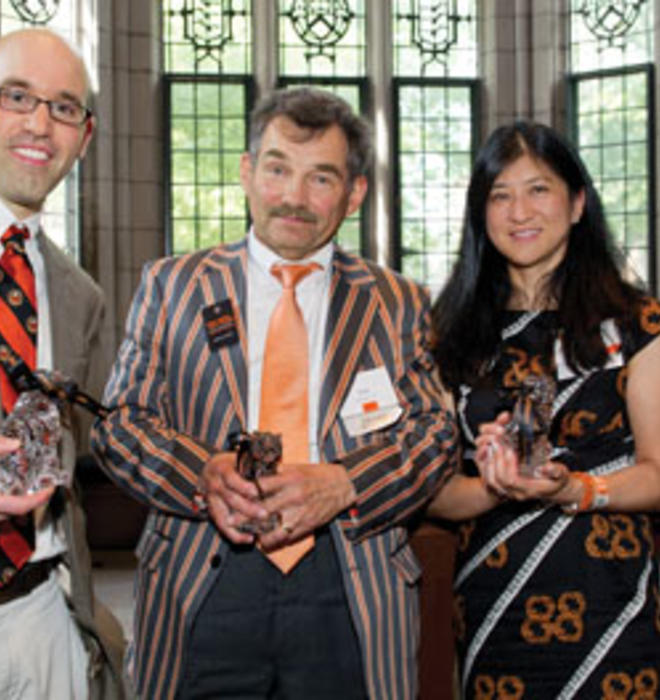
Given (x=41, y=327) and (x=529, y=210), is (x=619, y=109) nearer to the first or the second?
(x=529, y=210)

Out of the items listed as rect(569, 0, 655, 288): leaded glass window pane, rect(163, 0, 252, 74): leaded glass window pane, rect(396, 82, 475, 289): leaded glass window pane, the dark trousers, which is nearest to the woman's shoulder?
the dark trousers

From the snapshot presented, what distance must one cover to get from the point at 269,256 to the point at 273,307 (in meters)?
0.12

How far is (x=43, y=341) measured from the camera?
8.53ft

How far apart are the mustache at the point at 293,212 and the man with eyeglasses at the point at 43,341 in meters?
0.46

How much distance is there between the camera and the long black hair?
2.75m

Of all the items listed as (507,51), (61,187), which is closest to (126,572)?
(61,187)

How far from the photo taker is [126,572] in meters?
8.38

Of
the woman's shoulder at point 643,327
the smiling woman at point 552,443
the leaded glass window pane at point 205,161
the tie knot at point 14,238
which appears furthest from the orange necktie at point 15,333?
the leaded glass window pane at point 205,161

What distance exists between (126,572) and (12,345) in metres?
6.11

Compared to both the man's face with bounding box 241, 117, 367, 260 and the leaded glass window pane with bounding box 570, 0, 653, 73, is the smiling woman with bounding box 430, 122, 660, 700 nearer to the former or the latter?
the man's face with bounding box 241, 117, 367, 260

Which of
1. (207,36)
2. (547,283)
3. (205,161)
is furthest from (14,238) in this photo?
(207,36)

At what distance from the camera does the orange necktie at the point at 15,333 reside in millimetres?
2443

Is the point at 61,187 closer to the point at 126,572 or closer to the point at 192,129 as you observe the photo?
the point at 192,129

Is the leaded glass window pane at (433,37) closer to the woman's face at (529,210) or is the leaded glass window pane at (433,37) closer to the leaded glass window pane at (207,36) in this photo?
the leaded glass window pane at (207,36)
